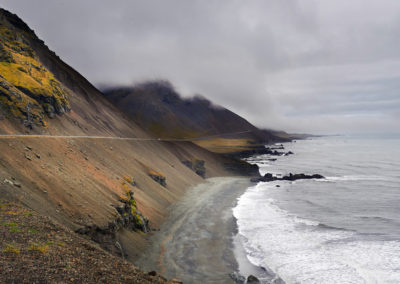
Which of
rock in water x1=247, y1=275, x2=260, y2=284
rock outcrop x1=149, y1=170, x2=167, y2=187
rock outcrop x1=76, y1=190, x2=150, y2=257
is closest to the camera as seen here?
rock in water x1=247, y1=275, x2=260, y2=284

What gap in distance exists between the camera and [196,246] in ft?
98.2

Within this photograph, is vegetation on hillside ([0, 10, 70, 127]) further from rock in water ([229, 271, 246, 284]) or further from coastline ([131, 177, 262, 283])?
rock in water ([229, 271, 246, 284])

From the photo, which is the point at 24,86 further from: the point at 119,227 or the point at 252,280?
the point at 252,280

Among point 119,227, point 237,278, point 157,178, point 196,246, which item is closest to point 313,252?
point 237,278

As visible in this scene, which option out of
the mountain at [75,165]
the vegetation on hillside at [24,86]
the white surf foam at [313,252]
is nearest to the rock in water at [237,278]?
the white surf foam at [313,252]

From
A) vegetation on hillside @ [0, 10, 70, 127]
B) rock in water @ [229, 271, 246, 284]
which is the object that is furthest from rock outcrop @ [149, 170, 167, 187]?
rock in water @ [229, 271, 246, 284]

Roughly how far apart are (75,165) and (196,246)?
1931 cm

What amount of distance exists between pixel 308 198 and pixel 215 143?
137908mm

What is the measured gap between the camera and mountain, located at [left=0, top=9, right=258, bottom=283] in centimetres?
2542

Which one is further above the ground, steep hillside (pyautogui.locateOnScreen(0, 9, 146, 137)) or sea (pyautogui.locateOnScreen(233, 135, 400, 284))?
steep hillside (pyautogui.locateOnScreen(0, 9, 146, 137))

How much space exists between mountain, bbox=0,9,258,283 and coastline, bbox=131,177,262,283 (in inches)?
69.1

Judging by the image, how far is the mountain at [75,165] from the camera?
83.4ft

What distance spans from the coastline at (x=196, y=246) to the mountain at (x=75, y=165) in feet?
5.76

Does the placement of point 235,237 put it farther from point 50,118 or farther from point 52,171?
point 50,118
